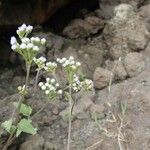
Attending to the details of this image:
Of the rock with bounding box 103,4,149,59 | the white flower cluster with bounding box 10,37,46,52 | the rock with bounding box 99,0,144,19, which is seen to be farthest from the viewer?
the rock with bounding box 99,0,144,19

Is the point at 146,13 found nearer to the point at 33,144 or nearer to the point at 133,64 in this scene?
the point at 133,64

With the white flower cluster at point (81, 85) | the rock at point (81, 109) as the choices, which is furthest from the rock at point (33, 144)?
the white flower cluster at point (81, 85)

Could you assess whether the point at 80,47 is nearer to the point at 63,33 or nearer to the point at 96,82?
the point at 63,33

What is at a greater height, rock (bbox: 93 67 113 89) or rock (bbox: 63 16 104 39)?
rock (bbox: 63 16 104 39)

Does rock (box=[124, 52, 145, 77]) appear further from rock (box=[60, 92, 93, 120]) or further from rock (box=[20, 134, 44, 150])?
rock (box=[20, 134, 44, 150])

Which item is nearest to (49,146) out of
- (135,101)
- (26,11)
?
(135,101)

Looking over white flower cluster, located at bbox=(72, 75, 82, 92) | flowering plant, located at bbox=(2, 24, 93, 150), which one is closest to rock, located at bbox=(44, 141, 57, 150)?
flowering plant, located at bbox=(2, 24, 93, 150)

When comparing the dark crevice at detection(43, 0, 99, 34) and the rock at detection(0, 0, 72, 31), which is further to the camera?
the dark crevice at detection(43, 0, 99, 34)

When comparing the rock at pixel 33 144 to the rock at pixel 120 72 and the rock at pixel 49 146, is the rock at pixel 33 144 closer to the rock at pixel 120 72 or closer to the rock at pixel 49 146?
the rock at pixel 49 146
